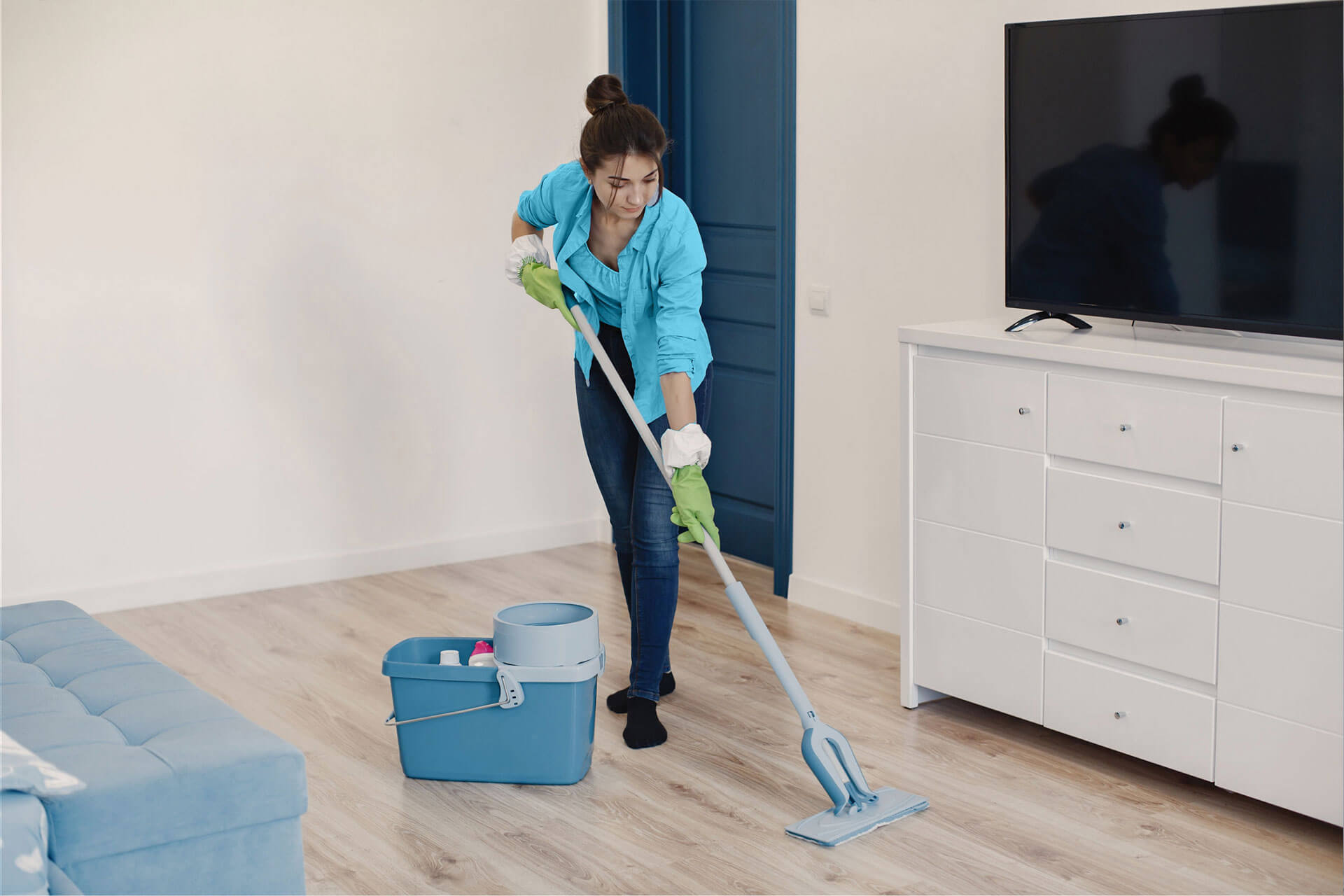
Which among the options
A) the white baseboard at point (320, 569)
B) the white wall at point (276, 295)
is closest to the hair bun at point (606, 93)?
the white wall at point (276, 295)

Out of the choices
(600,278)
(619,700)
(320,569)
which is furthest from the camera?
(320,569)

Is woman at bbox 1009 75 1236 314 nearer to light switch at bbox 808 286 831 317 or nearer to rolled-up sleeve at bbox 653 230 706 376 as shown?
rolled-up sleeve at bbox 653 230 706 376

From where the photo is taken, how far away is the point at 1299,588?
222cm

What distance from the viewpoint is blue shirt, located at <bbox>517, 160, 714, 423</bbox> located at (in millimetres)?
2568

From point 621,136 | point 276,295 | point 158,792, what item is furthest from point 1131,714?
point 276,295

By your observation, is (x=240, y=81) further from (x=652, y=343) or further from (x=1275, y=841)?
(x=1275, y=841)

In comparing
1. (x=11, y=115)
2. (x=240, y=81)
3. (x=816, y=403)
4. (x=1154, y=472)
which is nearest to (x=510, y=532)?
(x=816, y=403)

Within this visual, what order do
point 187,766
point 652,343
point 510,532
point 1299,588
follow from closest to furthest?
point 187,766
point 1299,588
point 652,343
point 510,532

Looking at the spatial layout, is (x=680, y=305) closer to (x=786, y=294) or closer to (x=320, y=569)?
(x=786, y=294)

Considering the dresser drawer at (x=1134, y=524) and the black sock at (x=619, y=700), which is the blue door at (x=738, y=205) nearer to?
the black sock at (x=619, y=700)

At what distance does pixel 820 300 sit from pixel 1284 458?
1582 mm

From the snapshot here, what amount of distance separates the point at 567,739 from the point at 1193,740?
1154 millimetres

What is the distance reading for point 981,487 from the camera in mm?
2734

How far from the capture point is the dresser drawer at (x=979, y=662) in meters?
2.69
